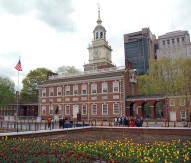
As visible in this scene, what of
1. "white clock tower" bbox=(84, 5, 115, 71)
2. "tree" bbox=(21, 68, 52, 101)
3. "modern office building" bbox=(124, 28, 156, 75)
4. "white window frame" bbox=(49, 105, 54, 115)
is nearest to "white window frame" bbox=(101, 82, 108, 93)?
"white window frame" bbox=(49, 105, 54, 115)

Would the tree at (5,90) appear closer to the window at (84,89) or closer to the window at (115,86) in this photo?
the window at (84,89)

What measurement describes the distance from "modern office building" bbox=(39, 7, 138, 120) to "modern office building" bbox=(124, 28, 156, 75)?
96.8 meters

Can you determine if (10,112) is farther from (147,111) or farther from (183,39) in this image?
(183,39)

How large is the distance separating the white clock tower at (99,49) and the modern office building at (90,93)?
476 inches

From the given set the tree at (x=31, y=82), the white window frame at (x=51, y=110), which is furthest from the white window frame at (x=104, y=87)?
the tree at (x=31, y=82)

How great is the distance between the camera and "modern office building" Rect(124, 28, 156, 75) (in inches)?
5546

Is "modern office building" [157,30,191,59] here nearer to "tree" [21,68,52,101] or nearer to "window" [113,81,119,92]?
"tree" [21,68,52,101]

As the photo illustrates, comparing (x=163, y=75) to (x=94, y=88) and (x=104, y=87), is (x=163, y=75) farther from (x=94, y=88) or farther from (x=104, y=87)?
(x=94, y=88)

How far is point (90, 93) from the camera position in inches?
1719

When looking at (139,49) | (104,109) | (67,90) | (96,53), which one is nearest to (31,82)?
(96,53)

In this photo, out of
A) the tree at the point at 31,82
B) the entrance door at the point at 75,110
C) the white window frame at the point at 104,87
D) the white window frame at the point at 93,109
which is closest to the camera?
the white window frame at the point at 104,87

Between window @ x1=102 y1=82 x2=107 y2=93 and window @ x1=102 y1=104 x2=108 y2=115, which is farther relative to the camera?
window @ x1=102 y1=82 x2=107 y2=93

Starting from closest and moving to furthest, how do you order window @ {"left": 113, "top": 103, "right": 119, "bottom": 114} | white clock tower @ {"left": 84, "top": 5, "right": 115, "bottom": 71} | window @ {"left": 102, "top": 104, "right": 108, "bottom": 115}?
window @ {"left": 113, "top": 103, "right": 119, "bottom": 114}, window @ {"left": 102, "top": 104, "right": 108, "bottom": 115}, white clock tower @ {"left": 84, "top": 5, "right": 115, "bottom": 71}

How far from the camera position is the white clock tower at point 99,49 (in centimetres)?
5995
